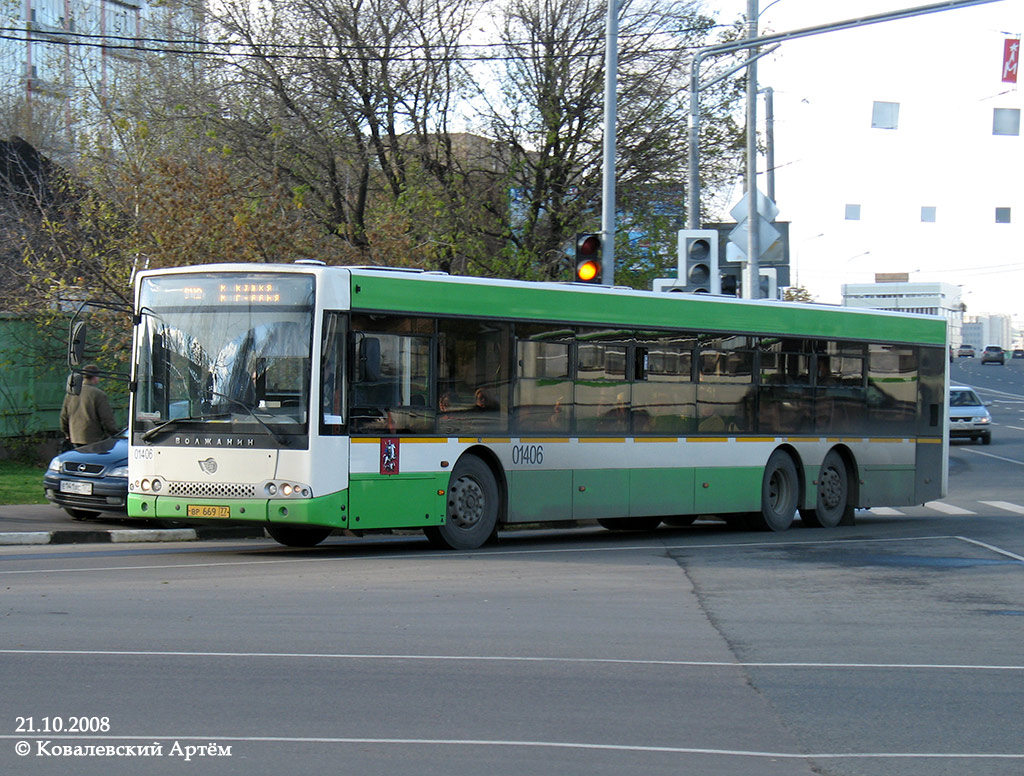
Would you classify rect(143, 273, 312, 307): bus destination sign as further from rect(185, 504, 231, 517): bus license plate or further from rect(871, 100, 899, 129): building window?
rect(871, 100, 899, 129): building window

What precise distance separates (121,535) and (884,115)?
16.9 meters

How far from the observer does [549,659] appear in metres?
8.23

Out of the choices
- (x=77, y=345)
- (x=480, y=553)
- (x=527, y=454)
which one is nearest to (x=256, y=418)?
(x=77, y=345)

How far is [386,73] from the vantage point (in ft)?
87.2

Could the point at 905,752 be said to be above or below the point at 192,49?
below

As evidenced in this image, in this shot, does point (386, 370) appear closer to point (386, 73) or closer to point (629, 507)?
point (629, 507)

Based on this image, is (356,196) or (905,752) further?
(356,196)

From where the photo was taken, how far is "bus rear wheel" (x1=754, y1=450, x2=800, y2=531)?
1798cm

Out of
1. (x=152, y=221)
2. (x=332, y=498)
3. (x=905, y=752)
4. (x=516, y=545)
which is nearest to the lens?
(x=905, y=752)

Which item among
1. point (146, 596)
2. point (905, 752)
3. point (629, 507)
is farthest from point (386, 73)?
point (905, 752)

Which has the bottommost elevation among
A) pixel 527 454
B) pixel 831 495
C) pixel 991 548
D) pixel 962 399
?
pixel 991 548

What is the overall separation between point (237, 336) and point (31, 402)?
12753 millimetres

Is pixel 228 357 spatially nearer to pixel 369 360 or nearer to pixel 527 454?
pixel 369 360

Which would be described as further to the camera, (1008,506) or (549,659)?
(1008,506)
